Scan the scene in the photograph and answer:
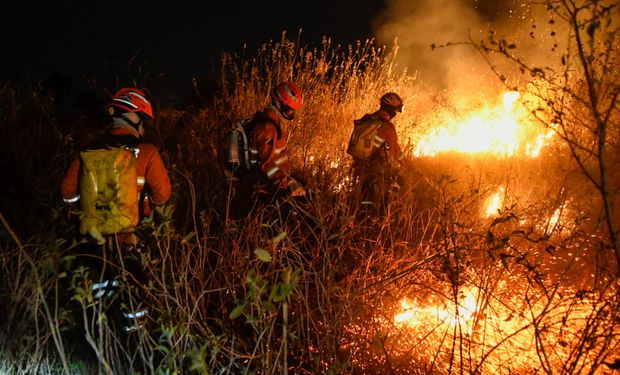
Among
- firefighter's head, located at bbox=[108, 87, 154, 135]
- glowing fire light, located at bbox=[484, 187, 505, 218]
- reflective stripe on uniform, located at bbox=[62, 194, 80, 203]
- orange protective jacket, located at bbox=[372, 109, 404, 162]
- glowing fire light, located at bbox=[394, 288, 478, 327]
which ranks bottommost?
glowing fire light, located at bbox=[394, 288, 478, 327]

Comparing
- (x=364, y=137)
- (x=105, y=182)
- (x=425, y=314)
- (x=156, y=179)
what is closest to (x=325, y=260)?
(x=425, y=314)

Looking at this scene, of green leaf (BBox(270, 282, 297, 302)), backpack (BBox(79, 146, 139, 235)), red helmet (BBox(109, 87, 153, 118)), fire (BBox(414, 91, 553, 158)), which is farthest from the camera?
fire (BBox(414, 91, 553, 158))

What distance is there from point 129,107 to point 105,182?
613 millimetres

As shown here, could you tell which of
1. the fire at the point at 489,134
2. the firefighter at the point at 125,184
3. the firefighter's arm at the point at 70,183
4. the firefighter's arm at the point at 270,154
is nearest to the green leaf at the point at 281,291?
the firefighter at the point at 125,184

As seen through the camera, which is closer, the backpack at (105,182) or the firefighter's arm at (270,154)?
the backpack at (105,182)

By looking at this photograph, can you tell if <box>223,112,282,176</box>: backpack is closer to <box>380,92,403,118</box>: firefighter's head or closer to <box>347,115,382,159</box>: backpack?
<box>347,115,382,159</box>: backpack

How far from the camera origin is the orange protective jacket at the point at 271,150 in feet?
14.0

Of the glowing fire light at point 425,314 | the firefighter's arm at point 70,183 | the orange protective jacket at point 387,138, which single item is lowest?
the glowing fire light at point 425,314

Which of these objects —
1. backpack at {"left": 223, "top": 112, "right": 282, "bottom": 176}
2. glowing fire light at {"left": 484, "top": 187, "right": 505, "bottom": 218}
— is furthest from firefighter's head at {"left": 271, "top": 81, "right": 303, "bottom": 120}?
glowing fire light at {"left": 484, "top": 187, "right": 505, "bottom": 218}

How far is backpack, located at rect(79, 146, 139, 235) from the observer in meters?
2.96

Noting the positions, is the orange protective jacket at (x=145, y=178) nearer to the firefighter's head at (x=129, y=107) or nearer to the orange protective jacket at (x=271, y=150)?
the firefighter's head at (x=129, y=107)

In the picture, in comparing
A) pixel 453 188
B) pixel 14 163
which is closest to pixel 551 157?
pixel 453 188

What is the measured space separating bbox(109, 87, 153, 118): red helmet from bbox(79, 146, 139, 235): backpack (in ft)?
1.15

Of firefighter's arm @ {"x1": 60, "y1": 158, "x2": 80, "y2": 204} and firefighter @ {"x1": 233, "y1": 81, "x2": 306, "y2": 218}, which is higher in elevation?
firefighter @ {"x1": 233, "y1": 81, "x2": 306, "y2": 218}
